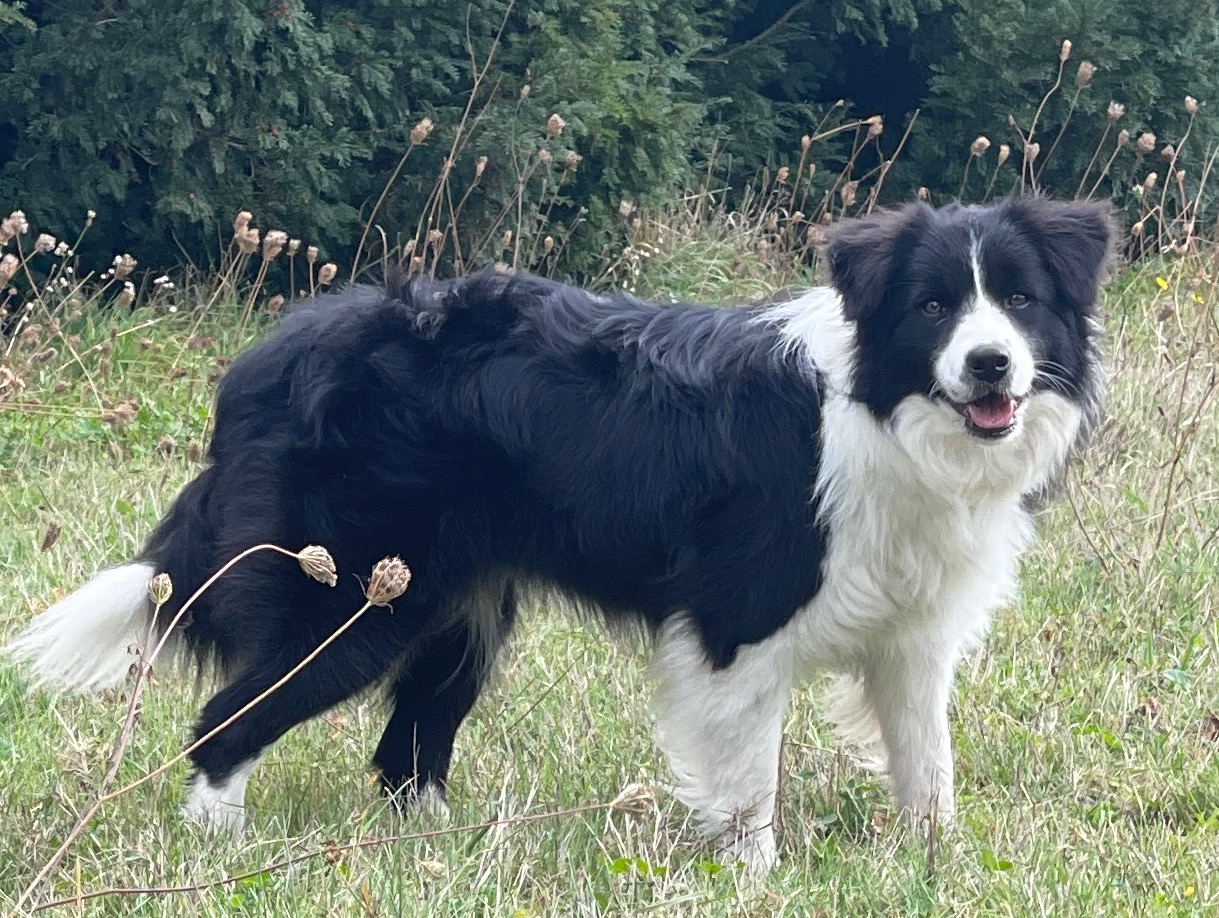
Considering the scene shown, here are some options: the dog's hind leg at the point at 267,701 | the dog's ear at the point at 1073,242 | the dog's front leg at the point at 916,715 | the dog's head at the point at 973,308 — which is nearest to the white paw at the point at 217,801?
the dog's hind leg at the point at 267,701

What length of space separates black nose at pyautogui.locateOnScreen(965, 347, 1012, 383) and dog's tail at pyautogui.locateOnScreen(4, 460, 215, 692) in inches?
75.9

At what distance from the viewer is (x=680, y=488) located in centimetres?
391

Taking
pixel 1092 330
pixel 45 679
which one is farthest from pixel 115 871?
pixel 1092 330

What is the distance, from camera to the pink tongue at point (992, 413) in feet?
11.7

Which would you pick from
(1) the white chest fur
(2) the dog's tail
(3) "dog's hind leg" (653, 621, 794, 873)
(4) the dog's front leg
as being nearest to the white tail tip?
(2) the dog's tail

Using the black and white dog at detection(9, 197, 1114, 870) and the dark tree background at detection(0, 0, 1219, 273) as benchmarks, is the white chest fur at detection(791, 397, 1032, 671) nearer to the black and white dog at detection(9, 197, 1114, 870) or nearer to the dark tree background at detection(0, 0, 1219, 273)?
the black and white dog at detection(9, 197, 1114, 870)

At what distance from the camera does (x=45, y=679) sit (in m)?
4.17

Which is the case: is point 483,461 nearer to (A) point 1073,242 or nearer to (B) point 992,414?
(B) point 992,414

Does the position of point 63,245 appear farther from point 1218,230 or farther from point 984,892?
point 1218,230

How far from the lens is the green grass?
11.0ft

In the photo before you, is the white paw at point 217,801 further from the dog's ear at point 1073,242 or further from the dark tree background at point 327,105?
the dark tree background at point 327,105

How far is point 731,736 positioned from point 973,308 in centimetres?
117

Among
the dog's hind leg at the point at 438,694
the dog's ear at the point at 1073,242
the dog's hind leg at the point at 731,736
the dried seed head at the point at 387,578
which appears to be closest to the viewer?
the dried seed head at the point at 387,578

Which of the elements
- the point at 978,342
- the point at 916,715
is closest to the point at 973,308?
the point at 978,342
